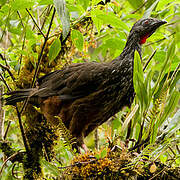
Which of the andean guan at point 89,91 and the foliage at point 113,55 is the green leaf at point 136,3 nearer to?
the foliage at point 113,55

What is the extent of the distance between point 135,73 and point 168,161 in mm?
463

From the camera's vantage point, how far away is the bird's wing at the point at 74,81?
1.34 m

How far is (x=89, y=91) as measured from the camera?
1349 mm

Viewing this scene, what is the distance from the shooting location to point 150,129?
3.40 ft

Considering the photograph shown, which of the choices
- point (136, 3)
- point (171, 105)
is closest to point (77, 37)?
point (136, 3)

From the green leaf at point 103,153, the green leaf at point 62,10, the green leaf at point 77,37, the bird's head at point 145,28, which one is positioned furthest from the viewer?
the bird's head at point 145,28

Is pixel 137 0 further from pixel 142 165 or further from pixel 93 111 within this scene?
pixel 142 165

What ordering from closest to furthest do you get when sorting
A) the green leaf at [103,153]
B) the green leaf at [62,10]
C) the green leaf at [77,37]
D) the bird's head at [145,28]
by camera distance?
the green leaf at [62,10], the green leaf at [103,153], the green leaf at [77,37], the bird's head at [145,28]

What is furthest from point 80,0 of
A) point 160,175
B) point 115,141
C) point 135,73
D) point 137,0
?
point 160,175

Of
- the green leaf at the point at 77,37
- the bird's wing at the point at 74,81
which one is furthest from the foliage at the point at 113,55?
the bird's wing at the point at 74,81

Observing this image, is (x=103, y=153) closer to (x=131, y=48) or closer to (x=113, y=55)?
(x=131, y=48)

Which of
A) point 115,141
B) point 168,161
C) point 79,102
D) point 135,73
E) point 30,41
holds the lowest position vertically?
point 168,161

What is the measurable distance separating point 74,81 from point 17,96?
0.31 m

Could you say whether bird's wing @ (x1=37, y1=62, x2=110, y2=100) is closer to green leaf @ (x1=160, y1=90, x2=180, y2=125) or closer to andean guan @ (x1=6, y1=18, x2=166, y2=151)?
andean guan @ (x1=6, y1=18, x2=166, y2=151)
